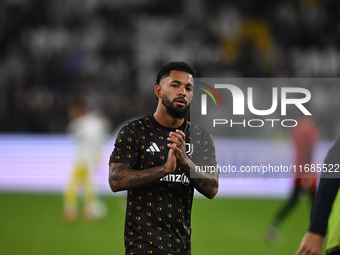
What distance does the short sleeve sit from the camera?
2.89 meters

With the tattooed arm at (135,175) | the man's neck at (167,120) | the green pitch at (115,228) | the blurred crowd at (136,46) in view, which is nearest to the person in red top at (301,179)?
the green pitch at (115,228)

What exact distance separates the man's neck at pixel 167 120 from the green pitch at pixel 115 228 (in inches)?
151

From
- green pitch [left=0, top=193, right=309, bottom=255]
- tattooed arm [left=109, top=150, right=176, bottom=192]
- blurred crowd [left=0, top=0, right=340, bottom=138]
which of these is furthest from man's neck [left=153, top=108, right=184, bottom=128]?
blurred crowd [left=0, top=0, right=340, bottom=138]

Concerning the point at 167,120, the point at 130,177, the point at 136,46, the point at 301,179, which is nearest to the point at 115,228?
the point at 301,179

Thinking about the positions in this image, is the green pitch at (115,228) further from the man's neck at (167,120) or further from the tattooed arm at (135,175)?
the tattooed arm at (135,175)

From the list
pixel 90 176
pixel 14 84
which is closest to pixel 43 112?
pixel 14 84

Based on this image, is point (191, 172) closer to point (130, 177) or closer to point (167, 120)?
point (130, 177)

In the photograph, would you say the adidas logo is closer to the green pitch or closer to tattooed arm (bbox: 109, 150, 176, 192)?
tattooed arm (bbox: 109, 150, 176, 192)

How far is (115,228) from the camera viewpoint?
7.83 meters

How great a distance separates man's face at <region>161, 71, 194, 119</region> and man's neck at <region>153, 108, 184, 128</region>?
5cm

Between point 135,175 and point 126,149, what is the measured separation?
24 centimetres

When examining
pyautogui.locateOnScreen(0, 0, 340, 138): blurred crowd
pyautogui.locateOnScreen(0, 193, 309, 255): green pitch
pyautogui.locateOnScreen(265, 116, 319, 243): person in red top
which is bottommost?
pyautogui.locateOnScreen(0, 193, 309, 255): green pitch

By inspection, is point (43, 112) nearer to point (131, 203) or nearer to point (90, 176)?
point (90, 176)

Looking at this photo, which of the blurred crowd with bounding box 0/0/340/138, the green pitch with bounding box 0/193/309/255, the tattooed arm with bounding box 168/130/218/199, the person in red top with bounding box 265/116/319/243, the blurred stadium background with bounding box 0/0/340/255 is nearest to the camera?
the tattooed arm with bounding box 168/130/218/199
